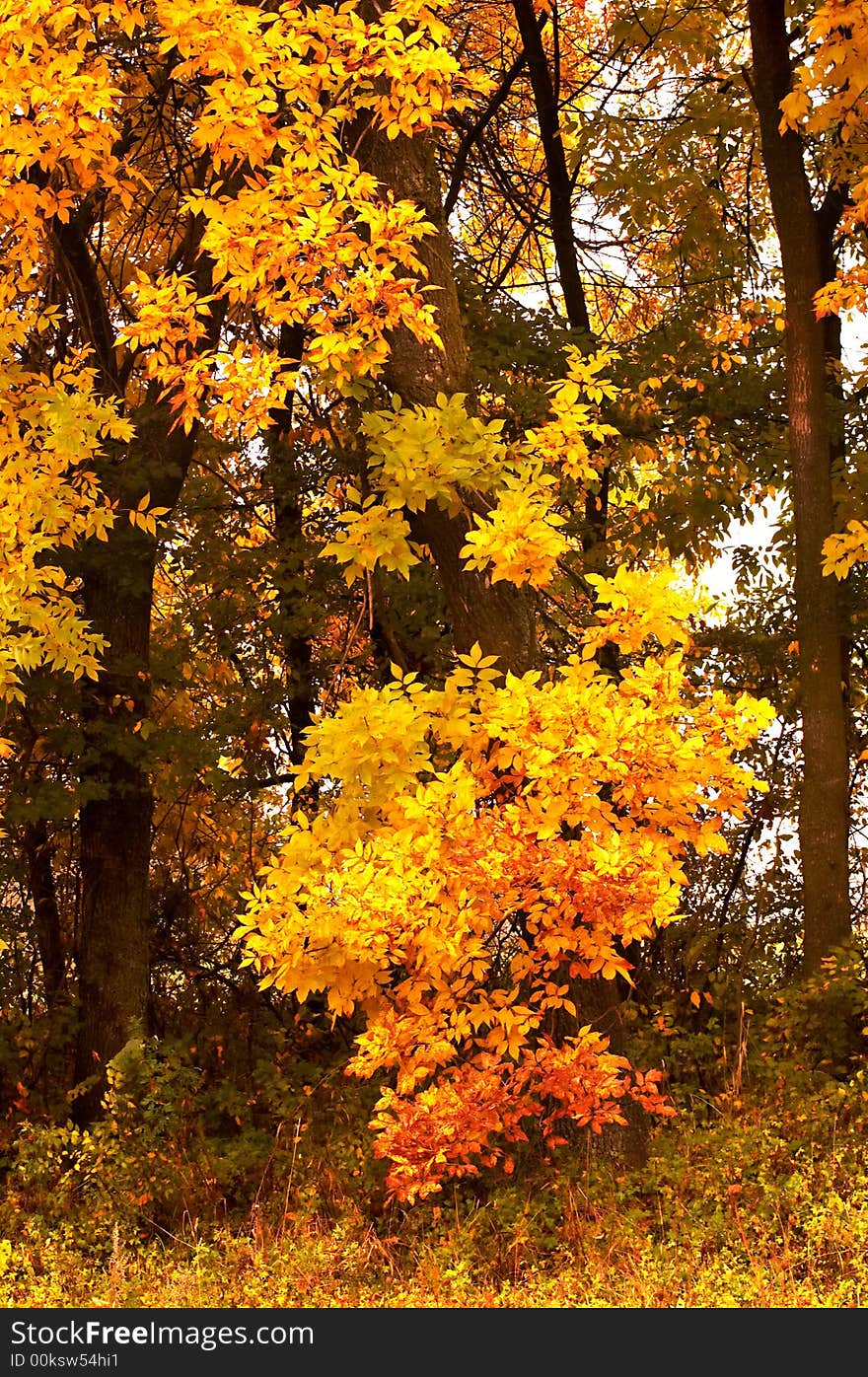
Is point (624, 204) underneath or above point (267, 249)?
above

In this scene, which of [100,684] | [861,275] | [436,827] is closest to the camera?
[436,827]

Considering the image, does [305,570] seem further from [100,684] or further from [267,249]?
[267,249]

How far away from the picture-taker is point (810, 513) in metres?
9.38

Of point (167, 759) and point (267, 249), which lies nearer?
point (267, 249)

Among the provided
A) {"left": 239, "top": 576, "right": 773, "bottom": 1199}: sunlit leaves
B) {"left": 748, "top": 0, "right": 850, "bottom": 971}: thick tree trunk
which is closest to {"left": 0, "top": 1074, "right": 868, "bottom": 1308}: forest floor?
{"left": 239, "top": 576, "right": 773, "bottom": 1199}: sunlit leaves

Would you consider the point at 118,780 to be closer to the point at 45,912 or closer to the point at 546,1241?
the point at 45,912

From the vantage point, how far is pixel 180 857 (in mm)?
11461

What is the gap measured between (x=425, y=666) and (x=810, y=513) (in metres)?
2.64

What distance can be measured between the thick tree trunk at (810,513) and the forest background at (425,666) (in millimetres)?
29

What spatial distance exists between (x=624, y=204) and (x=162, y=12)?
5086 millimetres

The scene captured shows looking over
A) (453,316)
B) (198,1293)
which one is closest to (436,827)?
(198,1293)

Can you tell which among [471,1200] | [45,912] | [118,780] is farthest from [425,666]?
[471,1200]

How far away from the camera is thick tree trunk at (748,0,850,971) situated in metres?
9.14

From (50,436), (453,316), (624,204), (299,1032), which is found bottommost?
(299,1032)
